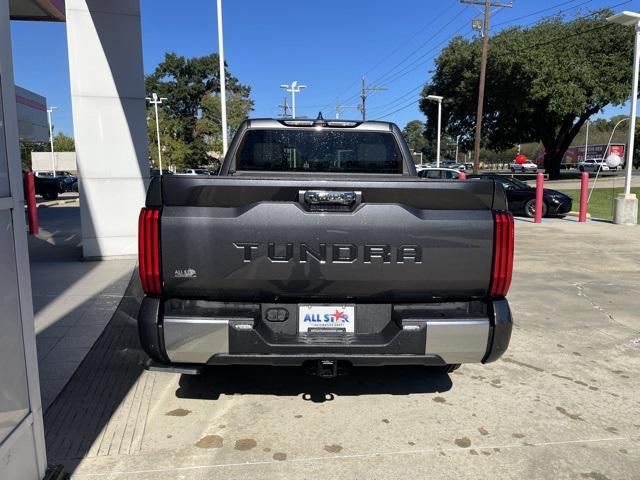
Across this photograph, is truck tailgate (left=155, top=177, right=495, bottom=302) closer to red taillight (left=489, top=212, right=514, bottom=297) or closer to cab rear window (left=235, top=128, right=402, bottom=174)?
red taillight (left=489, top=212, right=514, bottom=297)

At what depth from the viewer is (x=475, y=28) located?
35250mm

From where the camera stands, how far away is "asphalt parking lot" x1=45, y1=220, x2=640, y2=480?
2.93m

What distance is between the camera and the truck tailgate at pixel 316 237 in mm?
2799

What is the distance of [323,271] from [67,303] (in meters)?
4.73

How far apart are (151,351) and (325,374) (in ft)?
3.35

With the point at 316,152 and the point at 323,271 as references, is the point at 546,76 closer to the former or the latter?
the point at 316,152

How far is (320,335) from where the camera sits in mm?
3033

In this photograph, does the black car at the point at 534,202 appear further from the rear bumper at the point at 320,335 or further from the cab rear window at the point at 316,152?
the rear bumper at the point at 320,335

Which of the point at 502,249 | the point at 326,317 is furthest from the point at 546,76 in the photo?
the point at 326,317

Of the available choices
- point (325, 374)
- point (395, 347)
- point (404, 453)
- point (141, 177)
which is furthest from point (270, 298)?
point (141, 177)

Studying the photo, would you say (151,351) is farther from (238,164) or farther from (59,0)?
(59,0)

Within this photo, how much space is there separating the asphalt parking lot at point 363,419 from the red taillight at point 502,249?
1059 millimetres

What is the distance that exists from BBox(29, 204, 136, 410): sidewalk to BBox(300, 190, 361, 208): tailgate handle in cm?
242

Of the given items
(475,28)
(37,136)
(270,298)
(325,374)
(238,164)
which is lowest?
(325,374)
